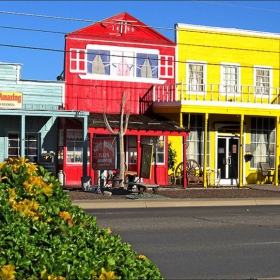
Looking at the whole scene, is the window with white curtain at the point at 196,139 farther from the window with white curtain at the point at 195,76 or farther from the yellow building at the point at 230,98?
the window with white curtain at the point at 195,76

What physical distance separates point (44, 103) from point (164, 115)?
530 cm

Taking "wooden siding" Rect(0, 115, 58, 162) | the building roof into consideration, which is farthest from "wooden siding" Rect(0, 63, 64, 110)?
the building roof

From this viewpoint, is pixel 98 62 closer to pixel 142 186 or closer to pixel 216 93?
pixel 216 93

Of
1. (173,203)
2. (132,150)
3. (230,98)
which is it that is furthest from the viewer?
(230,98)

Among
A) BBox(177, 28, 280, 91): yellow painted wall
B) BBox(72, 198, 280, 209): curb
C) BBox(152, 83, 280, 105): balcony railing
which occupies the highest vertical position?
BBox(177, 28, 280, 91): yellow painted wall

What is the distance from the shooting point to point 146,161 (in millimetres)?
24984

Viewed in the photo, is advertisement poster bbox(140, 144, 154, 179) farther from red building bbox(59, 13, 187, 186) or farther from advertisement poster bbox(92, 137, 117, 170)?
advertisement poster bbox(92, 137, 117, 170)

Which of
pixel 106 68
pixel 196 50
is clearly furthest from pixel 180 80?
pixel 106 68

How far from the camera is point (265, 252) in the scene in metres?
10.6

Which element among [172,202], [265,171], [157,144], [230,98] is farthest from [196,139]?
[172,202]

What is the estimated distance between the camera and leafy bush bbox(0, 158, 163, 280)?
5148 millimetres

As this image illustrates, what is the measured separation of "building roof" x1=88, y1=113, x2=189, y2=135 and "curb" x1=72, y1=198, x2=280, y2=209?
4.43m

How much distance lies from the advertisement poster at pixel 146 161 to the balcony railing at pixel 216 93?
3249mm

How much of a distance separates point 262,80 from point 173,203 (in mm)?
11576
